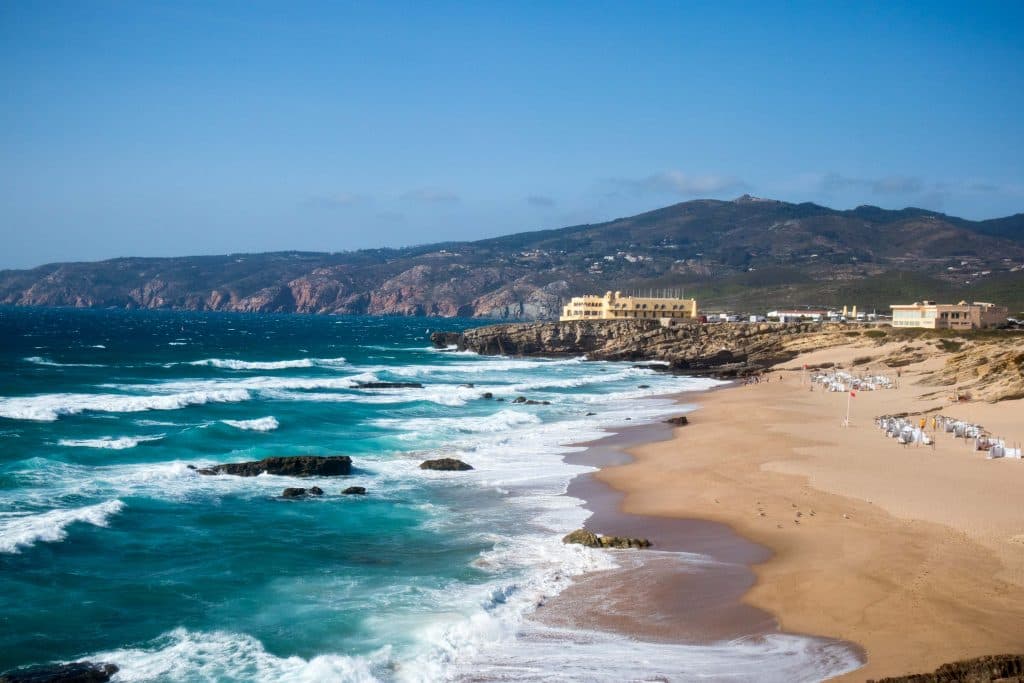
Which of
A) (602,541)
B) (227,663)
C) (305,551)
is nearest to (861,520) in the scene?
(602,541)

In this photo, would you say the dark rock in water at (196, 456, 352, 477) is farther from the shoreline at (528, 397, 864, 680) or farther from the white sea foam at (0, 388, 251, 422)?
the white sea foam at (0, 388, 251, 422)

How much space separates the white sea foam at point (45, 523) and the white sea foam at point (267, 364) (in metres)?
41.7

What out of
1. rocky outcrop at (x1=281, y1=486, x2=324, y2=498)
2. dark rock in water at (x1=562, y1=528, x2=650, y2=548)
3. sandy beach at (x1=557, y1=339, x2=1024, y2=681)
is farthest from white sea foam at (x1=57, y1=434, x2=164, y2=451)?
dark rock in water at (x1=562, y1=528, x2=650, y2=548)

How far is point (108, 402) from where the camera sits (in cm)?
3597

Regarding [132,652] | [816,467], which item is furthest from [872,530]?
[132,652]

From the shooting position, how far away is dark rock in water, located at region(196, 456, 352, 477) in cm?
2266

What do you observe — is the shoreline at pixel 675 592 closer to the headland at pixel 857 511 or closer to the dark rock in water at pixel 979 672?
the headland at pixel 857 511

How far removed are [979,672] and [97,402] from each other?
3492 cm

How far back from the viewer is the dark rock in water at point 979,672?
27.4 ft

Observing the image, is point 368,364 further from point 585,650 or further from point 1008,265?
point 1008,265

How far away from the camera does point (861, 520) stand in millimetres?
16453

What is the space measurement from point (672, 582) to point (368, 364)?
2136 inches

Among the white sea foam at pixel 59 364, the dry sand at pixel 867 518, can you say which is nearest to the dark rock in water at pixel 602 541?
the dry sand at pixel 867 518

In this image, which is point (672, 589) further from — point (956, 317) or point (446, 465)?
point (956, 317)
